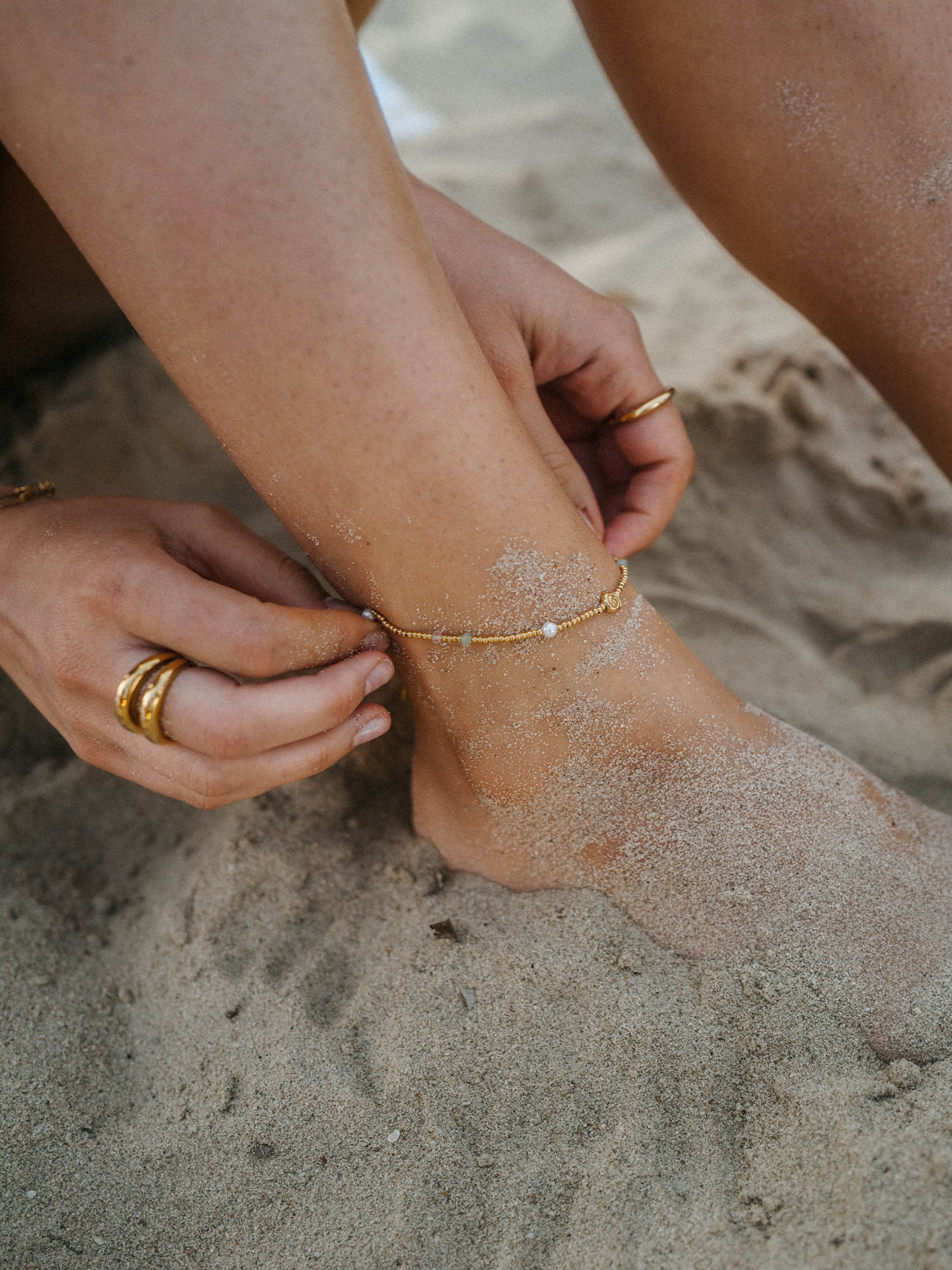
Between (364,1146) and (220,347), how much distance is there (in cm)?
78

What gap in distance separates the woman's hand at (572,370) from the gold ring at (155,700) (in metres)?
0.52

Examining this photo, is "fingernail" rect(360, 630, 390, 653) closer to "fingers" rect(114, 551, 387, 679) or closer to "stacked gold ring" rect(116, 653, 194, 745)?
"fingers" rect(114, 551, 387, 679)

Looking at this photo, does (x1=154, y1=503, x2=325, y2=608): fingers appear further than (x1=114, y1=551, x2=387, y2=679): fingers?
Yes

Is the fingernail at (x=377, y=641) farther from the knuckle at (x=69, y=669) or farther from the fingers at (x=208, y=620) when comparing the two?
the knuckle at (x=69, y=669)

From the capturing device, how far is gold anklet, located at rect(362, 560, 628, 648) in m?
0.95

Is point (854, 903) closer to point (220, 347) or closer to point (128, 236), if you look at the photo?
point (220, 347)

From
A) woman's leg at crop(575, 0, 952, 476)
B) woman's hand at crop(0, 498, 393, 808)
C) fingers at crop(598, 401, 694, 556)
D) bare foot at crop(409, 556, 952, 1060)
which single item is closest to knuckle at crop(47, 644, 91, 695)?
woman's hand at crop(0, 498, 393, 808)

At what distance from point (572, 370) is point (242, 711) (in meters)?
0.69

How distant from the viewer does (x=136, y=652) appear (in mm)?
852

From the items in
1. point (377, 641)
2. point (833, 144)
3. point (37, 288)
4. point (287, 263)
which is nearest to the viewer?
point (287, 263)

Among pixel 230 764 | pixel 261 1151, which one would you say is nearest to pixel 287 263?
pixel 230 764

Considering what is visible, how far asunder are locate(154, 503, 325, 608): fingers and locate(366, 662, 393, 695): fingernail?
106mm

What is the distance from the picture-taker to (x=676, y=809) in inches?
39.5

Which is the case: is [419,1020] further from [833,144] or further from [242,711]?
[833,144]
